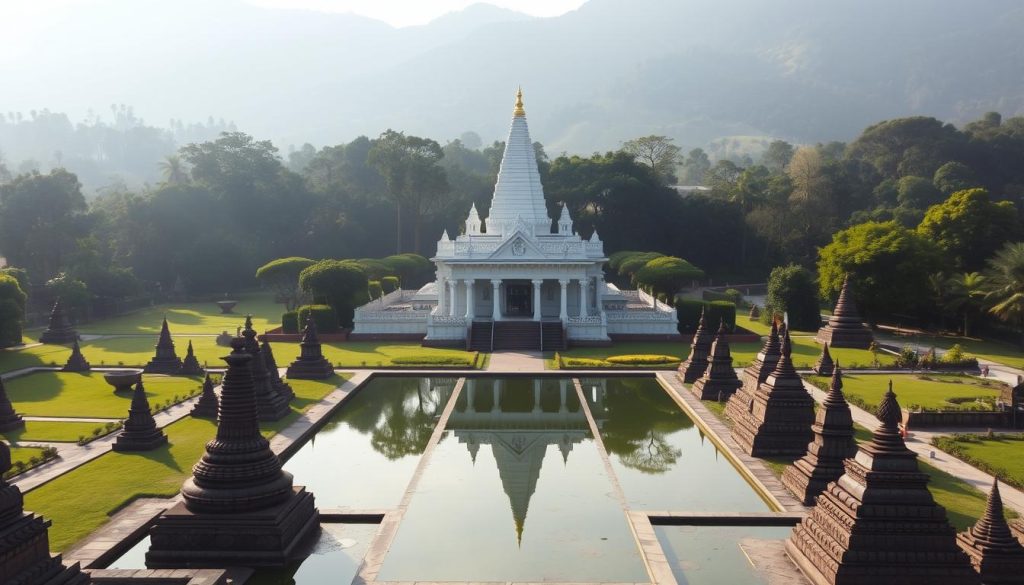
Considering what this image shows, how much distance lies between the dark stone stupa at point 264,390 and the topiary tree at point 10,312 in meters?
18.9

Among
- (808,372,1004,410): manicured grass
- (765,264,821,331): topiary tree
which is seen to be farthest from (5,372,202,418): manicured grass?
(765,264,821,331): topiary tree

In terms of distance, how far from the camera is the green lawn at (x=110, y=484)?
595 inches

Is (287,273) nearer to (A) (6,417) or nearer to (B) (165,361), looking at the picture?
(B) (165,361)

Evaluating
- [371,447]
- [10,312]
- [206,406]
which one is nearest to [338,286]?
[10,312]

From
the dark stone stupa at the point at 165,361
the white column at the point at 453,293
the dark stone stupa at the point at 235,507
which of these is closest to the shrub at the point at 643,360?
the white column at the point at 453,293

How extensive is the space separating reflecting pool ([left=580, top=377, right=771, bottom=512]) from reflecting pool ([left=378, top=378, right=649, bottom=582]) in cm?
72

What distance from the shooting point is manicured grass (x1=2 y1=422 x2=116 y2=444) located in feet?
68.8

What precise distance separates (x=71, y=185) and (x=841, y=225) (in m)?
64.8

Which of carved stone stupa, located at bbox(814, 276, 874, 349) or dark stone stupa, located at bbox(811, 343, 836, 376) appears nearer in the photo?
dark stone stupa, located at bbox(811, 343, 836, 376)

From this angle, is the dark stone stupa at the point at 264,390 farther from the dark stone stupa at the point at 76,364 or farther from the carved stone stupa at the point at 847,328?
the carved stone stupa at the point at 847,328

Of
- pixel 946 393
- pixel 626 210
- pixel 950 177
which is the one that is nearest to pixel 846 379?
pixel 946 393

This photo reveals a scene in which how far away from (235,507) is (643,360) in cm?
2211

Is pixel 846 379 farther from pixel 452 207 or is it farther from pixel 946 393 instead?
pixel 452 207

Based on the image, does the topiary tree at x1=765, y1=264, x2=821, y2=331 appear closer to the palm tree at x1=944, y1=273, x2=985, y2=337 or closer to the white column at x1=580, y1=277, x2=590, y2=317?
the palm tree at x1=944, y1=273, x2=985, y2=337
